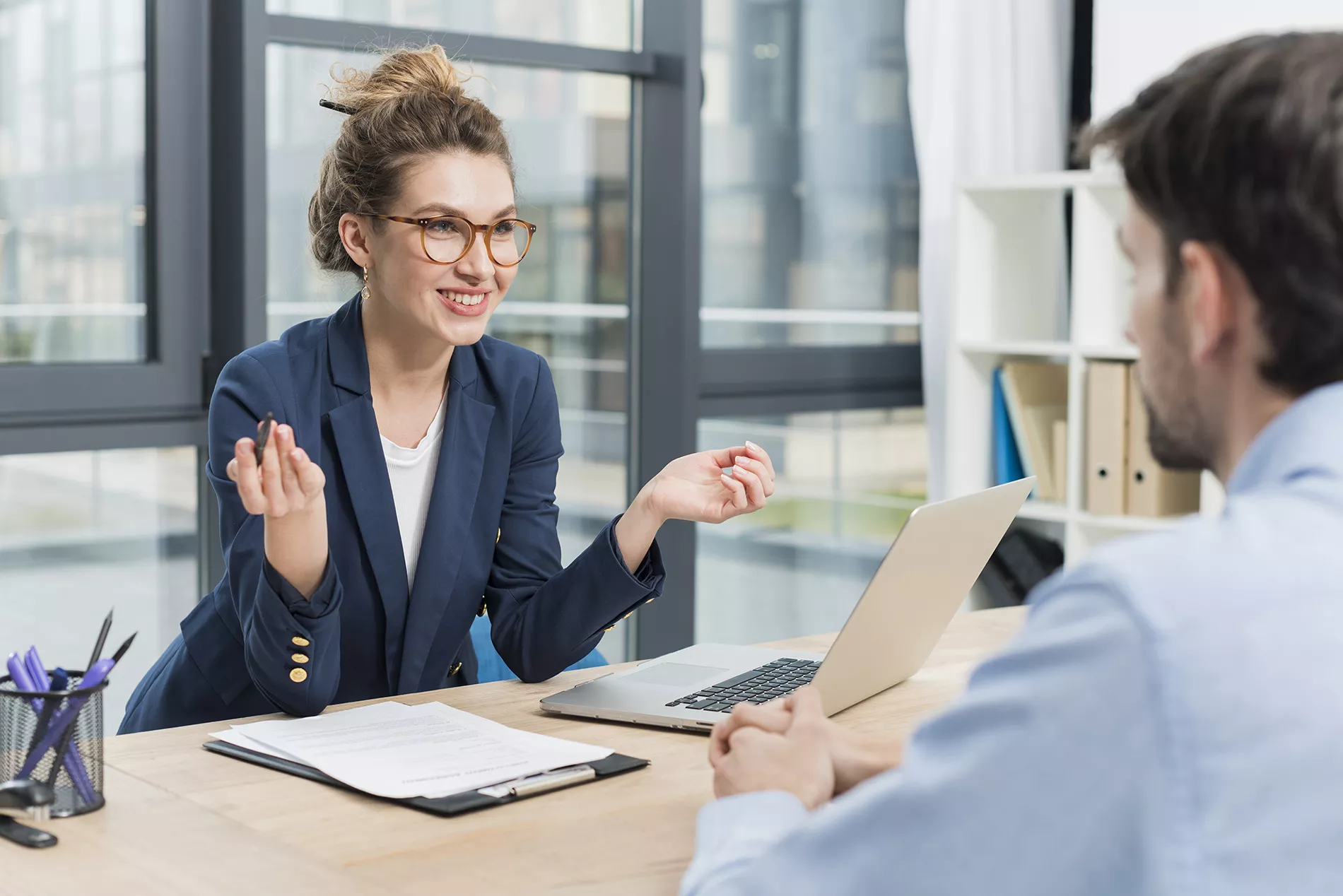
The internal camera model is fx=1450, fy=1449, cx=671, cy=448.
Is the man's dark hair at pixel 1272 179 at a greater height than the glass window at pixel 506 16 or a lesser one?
lesser

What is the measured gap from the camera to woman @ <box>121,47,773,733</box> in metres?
1.73

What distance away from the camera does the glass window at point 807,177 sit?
373cm

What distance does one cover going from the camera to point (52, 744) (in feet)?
3.89

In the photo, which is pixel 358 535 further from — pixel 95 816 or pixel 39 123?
pixel 39 123

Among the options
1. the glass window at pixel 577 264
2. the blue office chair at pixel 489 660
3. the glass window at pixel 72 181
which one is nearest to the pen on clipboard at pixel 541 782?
the blue office chair at pixel 489 660

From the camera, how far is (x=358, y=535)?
178 cm

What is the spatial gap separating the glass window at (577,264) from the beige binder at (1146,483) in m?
1.22

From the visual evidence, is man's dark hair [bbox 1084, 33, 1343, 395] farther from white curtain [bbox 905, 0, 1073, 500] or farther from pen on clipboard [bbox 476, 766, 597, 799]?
white curtain [bbox 905, 0, 1073, 500]

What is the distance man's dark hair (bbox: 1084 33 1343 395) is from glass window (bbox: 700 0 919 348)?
2934 millimetres

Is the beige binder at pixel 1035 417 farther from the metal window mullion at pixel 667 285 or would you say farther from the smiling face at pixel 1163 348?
the smiling face at pixel 1163 348

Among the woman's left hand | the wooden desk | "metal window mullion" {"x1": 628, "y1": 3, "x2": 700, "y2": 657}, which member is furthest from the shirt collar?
"metal window mullion" {"x1": 628, "y1": 3, "x2": 700, "y2": 657}

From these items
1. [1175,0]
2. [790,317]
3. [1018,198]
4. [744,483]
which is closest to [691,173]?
[790,317]

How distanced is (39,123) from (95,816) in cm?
210

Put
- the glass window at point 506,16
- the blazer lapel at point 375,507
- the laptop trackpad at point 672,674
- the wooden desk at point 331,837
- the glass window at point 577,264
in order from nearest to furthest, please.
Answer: the wooden desk at point 331,837 → the laptop trackpad at point 672,674 → the blazer lapel at point 375,507 → the glass window at point 506,16 → the glass window at point 577,264
